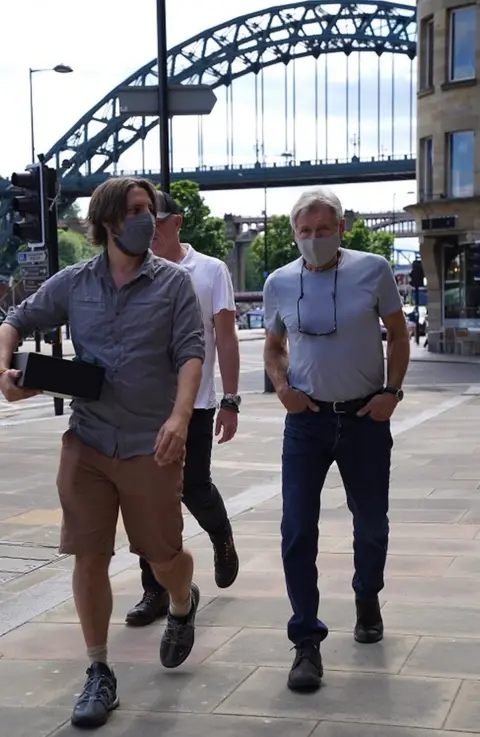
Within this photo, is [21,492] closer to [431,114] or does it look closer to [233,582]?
[233,582]

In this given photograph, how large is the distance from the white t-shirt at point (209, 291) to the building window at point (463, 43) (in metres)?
29.5

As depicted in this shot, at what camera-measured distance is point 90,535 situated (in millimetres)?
3816

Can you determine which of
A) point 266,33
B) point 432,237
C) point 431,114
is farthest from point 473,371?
point 266,33

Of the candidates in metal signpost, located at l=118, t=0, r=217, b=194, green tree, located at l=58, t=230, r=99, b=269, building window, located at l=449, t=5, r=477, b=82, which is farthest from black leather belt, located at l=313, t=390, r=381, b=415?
green tree, located at l=58, t=230, r=99, b=269

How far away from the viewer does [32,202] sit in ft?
44.7

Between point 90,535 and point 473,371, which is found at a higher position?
point 90,535

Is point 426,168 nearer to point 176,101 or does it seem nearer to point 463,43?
point 463,43

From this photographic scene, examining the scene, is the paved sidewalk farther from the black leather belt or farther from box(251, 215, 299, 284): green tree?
box(251, 215, 299, 284): green tree

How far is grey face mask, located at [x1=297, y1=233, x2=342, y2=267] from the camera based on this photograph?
420 centimetres

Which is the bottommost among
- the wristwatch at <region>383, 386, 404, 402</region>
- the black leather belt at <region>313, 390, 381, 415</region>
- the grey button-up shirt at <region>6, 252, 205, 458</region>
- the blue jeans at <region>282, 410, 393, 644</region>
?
the blue jeans at <region>282, 410, 393, 644</region>

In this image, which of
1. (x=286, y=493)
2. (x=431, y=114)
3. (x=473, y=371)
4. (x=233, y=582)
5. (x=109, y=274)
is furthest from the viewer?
(x=431, y=114)

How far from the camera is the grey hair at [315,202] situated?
426 centimetres

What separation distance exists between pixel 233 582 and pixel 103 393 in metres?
A: 1.94

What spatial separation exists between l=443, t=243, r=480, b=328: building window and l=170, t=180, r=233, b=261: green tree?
3166cm
